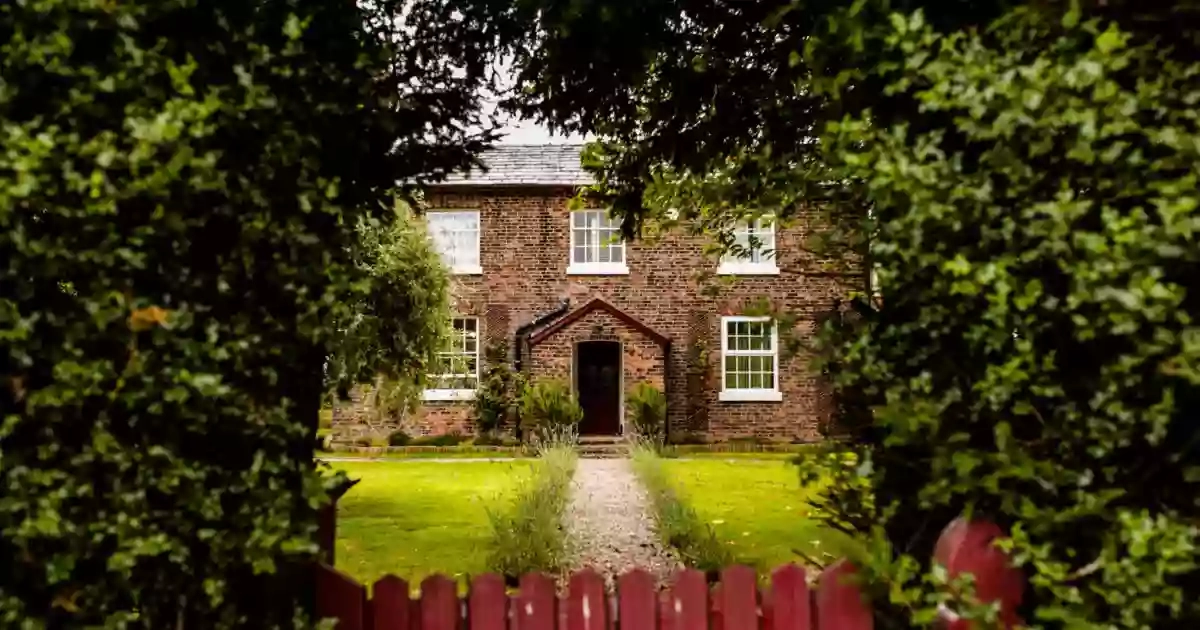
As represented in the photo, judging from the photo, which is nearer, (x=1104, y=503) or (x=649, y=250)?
(x=1104, y=503)

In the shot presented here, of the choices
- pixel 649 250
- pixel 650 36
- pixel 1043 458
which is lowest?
pixel 1043 458

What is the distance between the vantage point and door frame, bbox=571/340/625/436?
925 inches

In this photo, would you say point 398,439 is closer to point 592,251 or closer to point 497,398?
A: point 497,398

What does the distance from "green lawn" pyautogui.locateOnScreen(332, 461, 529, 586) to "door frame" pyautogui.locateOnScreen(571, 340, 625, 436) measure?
478cm

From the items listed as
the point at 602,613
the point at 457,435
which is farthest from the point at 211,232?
the point at 457,435

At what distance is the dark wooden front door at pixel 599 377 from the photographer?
2448cm

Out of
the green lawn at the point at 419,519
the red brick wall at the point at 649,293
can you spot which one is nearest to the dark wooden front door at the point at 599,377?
the red brick wall at the point at 649,293

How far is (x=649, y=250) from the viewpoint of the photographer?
24406 millimetres

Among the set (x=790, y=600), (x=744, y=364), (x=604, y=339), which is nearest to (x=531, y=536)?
(x=790, y=600)

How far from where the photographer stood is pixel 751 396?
24.2 metres

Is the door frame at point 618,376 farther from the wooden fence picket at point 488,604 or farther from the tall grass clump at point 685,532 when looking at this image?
the wooden fence picket at point 488,604

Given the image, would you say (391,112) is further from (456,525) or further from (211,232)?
(456,525)

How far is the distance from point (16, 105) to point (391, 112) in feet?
4.03

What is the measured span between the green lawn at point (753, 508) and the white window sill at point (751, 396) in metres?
3.94
